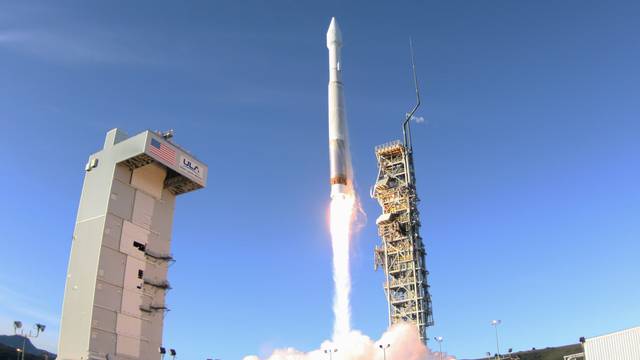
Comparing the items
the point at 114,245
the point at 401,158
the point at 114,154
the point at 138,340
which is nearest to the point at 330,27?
the point at 401,158

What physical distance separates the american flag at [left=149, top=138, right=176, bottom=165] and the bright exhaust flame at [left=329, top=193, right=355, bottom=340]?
25.1 m

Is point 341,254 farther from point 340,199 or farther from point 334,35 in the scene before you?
point 334,35

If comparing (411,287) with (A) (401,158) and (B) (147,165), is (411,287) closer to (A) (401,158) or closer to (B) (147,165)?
(A) (401,158)

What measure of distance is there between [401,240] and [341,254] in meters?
13.9

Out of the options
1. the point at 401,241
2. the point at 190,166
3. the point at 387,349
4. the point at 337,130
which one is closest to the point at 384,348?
the point at 387,349

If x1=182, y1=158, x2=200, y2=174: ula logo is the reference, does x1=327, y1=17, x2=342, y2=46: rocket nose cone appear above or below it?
above

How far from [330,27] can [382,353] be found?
2078 inches

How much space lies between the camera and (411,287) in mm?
98438

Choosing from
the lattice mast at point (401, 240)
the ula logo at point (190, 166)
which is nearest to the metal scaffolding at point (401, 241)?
the lattice mast at point (401, 240)

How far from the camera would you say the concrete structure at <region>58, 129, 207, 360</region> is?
75250 millimetres

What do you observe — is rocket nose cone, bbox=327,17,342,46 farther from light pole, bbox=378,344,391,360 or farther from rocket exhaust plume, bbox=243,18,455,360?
light pole, bbox=378,344,391,360

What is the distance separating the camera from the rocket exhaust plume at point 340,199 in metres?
89.4

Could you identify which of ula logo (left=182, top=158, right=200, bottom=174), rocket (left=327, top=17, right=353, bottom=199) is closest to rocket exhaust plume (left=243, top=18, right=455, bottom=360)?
rocket (left=327, top=17, right=353, bottom=199)

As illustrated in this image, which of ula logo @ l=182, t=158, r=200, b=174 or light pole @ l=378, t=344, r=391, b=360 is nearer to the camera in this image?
light pole @ l=378, t=344, r=391, b=360
